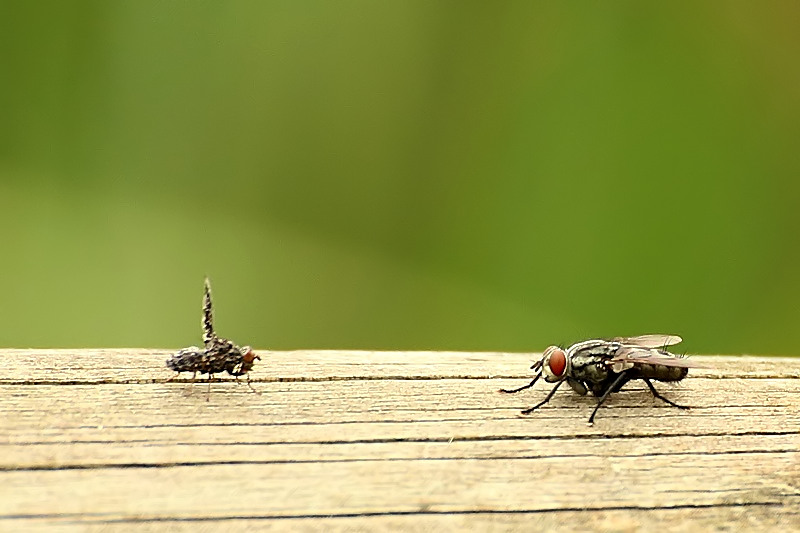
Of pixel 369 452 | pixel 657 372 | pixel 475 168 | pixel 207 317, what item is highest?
pixel 475 168

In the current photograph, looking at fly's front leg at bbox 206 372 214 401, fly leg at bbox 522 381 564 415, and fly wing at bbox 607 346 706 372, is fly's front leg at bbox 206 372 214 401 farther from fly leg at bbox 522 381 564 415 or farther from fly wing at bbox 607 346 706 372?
fly wing at bbox 607 346 706 372

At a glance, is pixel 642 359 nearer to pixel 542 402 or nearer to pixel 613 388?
pixel 613 388

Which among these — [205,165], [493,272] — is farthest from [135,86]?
[493,272]

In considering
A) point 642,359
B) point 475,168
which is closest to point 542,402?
point 642,359

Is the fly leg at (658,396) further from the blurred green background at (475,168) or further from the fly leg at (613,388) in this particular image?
the blurred green background at (475,168)

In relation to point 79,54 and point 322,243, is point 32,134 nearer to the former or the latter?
point 79,54

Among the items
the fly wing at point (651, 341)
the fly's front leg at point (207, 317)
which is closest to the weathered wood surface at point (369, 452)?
the fly's front leg at point (207, 317)

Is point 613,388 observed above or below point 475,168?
below
